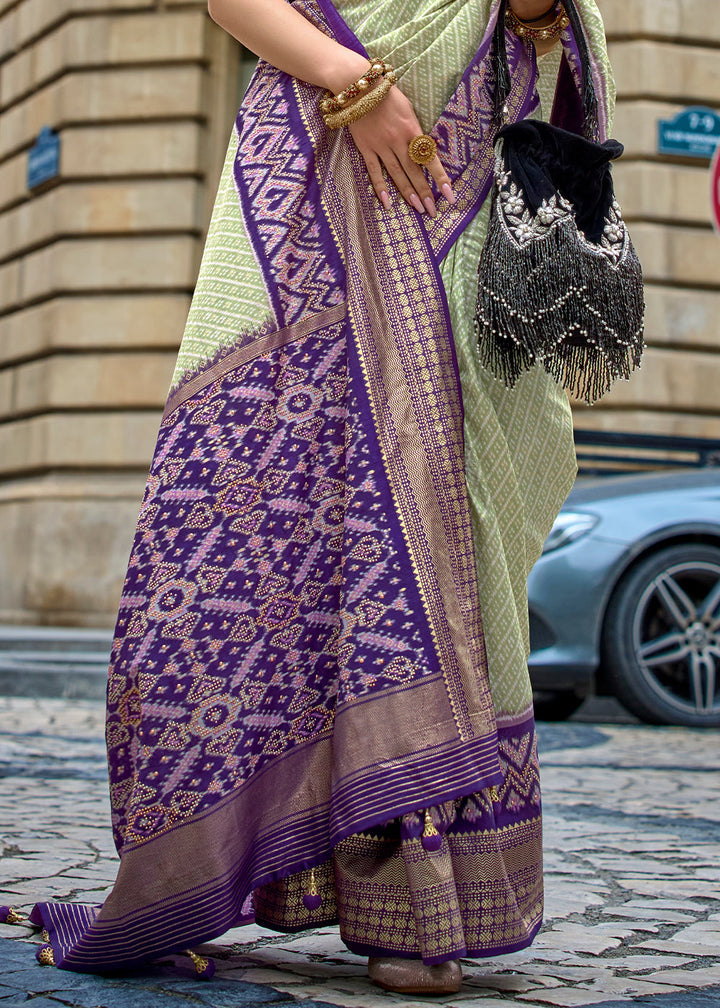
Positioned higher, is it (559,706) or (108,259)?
(108,259)

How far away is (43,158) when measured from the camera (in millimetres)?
10891

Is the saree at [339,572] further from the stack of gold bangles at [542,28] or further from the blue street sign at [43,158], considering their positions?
the blue street sign at [43,158]

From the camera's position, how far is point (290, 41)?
6.51 ft

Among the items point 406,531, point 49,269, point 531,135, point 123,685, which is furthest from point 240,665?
point 49,269

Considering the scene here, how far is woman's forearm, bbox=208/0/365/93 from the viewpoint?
6.42 ft

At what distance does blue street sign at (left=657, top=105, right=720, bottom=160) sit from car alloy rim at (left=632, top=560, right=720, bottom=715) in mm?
5261

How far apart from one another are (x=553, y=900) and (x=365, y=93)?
4.71 feet

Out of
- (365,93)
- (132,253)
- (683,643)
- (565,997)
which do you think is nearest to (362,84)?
(365,93)

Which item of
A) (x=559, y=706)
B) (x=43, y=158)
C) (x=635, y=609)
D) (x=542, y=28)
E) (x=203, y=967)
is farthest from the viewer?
(x=43, y=158)

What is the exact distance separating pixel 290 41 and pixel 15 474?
9.52 meters

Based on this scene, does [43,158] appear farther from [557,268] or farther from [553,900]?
[557,268]

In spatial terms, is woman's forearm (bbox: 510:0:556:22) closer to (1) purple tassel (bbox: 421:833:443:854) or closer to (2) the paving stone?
(1) purple tassel (bbox: 421:833:443:854)

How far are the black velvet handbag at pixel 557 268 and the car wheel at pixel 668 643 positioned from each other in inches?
143

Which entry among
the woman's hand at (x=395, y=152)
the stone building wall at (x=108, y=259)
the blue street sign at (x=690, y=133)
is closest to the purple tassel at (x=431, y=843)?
the woman's hand at (x=395, y=152)
